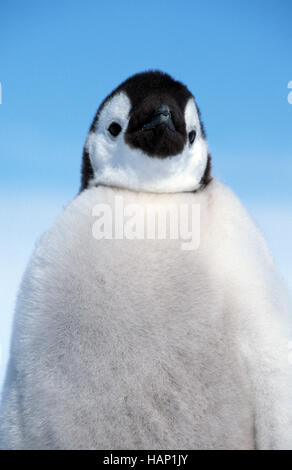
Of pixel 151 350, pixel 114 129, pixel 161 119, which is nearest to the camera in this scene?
pixel 151 350

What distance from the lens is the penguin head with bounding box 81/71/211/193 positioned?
2.23 metres

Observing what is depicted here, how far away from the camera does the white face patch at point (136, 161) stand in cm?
223

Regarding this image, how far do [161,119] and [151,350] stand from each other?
88 centimetres

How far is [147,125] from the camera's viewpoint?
224 cm

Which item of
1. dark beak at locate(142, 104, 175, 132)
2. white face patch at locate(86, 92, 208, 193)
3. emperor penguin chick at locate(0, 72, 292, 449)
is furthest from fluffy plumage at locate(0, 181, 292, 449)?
dark beak at locate(142, 104, 175, 132)

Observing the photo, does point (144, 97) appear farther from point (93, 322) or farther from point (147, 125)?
point (93, 322)

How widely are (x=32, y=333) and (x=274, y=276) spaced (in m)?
0.93

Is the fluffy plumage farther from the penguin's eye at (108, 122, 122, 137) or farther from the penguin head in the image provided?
the penguin's eye at (108, 122, 122, 137)

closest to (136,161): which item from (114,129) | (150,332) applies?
(114,129)

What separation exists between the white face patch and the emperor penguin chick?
12 millimetres

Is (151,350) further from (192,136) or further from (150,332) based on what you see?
(192,136)

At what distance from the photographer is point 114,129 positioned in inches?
94.0

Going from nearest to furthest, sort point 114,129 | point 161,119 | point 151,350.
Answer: point 151,350 → point 161,119 → point 114,129
